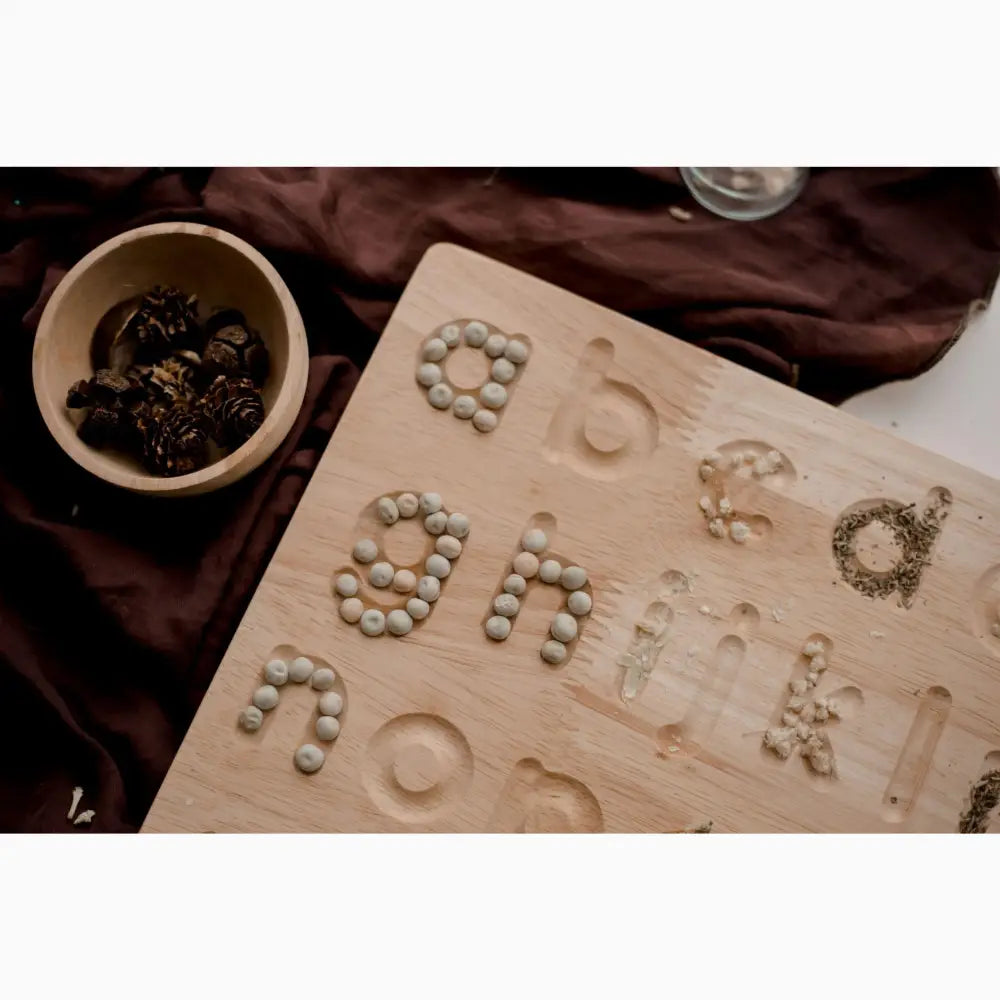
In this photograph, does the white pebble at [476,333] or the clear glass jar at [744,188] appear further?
the clear glass jar at [744,188]

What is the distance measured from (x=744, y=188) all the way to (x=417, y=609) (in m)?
0.61

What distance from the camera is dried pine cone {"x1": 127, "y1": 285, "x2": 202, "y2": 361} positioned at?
112cm

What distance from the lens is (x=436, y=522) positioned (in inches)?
43.1

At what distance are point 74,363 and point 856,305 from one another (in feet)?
2.79

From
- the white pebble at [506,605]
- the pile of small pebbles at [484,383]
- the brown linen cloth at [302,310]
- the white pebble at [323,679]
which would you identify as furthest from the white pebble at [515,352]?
the white pebble at [323,679]

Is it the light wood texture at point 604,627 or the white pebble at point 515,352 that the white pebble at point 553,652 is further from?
the white pebble at point 515,352

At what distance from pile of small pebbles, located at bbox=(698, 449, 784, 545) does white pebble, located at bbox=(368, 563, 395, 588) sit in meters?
0.32

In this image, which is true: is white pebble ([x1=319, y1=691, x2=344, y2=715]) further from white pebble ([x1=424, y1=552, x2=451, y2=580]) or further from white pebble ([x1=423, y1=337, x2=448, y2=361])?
white pebble ([x1=423, y1=337, x2=448, y2=361])

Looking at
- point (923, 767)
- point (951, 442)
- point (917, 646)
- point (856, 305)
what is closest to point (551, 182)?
point (856, 305)

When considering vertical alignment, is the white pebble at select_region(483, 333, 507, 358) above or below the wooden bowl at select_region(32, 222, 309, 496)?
above

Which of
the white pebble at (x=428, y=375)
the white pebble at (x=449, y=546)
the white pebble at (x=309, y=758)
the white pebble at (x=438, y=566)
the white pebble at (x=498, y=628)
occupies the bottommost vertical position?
the white pebble at (x=309, y=758)

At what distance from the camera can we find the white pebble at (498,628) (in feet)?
3.53

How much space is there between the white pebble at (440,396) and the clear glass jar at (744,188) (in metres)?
0.38

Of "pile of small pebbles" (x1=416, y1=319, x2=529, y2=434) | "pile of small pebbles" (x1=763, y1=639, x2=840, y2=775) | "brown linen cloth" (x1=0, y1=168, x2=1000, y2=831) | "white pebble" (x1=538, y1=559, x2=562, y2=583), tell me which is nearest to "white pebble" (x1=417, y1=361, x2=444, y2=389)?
"pile of small pebbles" (x1=416, y1=319, x2=529, y2=434)
